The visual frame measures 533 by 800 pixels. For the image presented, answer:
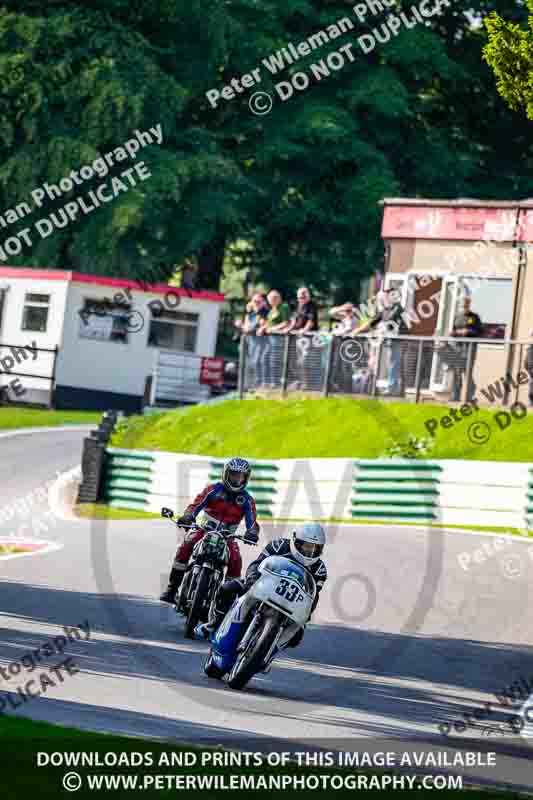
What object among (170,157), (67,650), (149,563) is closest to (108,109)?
(170,157)

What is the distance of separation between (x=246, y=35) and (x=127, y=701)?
3919cm

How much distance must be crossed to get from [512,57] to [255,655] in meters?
7.22

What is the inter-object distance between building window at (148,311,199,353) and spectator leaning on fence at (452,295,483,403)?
1769 centimetres

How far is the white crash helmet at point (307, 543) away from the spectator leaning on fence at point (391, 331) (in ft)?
44.8

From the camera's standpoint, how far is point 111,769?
7.56 metres

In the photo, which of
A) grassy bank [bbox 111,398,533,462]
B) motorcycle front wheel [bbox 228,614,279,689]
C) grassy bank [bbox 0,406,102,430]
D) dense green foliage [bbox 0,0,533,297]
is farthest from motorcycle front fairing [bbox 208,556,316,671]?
dense green foliage [bbox 0,0,533,297]

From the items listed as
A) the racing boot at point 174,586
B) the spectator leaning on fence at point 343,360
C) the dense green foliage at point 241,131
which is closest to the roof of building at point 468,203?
the spectator leaning on fence at point 343,360

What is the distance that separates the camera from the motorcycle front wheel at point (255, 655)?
11195 mm

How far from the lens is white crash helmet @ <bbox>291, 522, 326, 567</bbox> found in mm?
11641

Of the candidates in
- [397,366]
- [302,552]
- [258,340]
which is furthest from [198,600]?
[258,340]

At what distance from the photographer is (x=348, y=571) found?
17.7 meters

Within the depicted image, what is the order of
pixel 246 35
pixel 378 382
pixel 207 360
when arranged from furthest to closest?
pixel 246 35
pixel 207 360
pixel 378 382

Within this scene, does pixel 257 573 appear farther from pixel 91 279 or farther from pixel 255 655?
pixel 91 279

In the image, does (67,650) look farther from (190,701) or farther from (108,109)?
(108,109)
